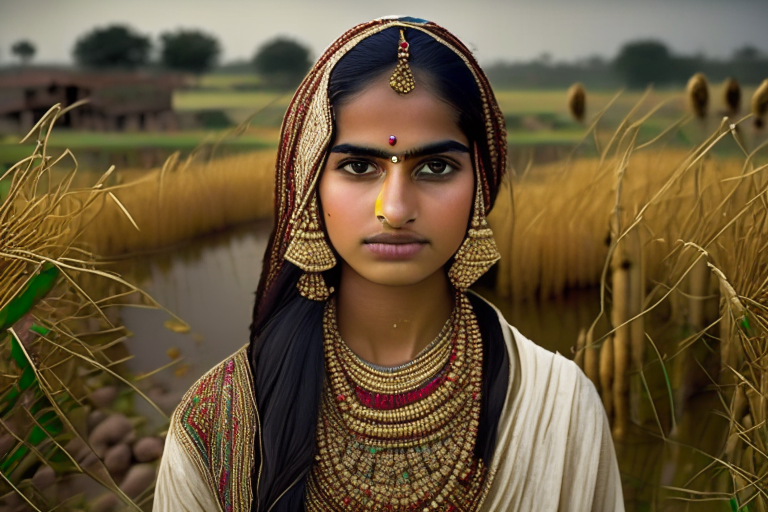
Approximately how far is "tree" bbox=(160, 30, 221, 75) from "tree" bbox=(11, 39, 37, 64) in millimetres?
381

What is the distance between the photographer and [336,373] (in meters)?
1.49

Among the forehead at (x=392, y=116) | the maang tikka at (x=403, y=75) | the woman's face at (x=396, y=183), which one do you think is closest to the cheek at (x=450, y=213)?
the woman's face at (x=396, y=183)

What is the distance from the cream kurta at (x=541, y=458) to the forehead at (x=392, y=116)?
1.89 ft

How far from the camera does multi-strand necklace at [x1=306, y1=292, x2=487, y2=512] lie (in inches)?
56.7

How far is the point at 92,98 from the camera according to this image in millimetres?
1948

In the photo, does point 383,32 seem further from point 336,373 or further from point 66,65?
point 66,65

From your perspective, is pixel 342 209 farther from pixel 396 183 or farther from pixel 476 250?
pixel 476 250

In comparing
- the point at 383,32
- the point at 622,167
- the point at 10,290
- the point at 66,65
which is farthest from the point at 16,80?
the point at 622,167

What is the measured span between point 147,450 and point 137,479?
0.26 feet

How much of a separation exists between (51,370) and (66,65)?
2.87 ft

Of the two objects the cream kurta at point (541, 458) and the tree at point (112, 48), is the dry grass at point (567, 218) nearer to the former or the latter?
the cream kurta at point (541, 458)

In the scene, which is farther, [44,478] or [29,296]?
[44,478]

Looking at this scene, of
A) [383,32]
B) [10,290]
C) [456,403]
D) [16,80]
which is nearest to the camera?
[383,32]

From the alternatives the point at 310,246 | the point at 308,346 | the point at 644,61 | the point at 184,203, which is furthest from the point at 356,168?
the point at 644,61
